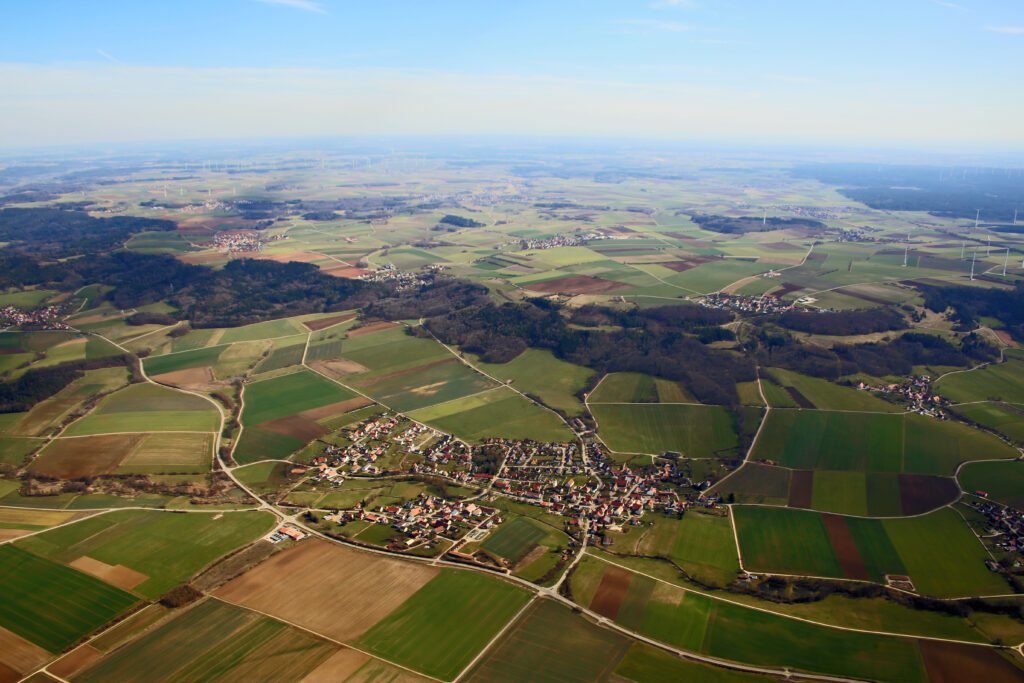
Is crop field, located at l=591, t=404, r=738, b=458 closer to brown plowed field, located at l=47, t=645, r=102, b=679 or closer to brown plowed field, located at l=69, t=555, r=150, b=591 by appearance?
brown plowed field, located at l=69, t=555, r=150, b=591

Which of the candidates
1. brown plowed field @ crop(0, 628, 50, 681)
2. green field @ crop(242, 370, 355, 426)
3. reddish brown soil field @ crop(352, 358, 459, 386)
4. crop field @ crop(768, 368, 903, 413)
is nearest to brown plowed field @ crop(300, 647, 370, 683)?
brown plowed field @ crop(0, 628, 50, 681)

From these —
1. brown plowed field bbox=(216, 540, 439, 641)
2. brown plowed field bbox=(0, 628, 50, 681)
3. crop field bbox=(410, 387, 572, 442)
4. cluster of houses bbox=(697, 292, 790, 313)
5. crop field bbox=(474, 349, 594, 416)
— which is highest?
cluster of houses bbox=(697, 292, 790, 313)

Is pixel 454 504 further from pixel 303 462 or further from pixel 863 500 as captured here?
pixel 863 500

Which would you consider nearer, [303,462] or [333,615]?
[333,615]

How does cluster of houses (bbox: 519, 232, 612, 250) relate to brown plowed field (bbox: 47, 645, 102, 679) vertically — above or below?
above

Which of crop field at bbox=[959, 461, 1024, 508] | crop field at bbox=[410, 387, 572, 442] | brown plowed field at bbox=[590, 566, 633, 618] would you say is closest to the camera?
brown plowed field at bbox=[590, 566, 633, 618]

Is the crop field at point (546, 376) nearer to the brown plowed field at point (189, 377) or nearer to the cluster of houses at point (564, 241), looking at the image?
the brown plowed field at point (189, 377)

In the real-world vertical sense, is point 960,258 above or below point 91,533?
above

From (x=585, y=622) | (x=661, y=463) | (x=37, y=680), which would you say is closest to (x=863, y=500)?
(x=661, y=463)
